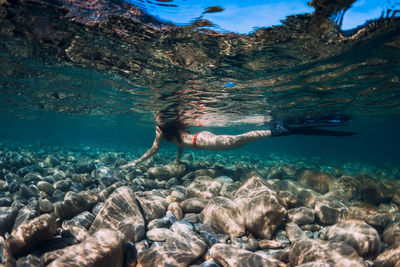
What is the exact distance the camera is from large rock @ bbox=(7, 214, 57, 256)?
2686 millimetres

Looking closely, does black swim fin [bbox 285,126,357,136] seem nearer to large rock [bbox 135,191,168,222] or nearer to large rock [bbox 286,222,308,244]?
large rock [bbox 286,222,308,244]

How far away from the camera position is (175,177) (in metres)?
8.05

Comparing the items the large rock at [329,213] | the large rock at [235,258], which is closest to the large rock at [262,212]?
the large rock at [235,258]

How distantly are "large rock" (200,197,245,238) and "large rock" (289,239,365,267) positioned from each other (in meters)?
1.08

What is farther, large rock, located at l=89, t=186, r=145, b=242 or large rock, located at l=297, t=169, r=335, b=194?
large rock, located at l=297, t=169, r=335, b=194

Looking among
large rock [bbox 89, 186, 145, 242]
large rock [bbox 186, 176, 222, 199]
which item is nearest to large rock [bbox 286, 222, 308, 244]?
large rock [bbox 186, 176, 222, 199]

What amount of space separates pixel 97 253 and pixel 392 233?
16.6ft

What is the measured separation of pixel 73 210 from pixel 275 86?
9.42m

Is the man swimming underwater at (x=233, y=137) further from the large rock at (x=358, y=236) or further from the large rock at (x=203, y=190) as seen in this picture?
the large rock at (x=358, y=236)

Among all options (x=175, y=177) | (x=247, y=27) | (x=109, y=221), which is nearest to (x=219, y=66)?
(x=247, y=27)

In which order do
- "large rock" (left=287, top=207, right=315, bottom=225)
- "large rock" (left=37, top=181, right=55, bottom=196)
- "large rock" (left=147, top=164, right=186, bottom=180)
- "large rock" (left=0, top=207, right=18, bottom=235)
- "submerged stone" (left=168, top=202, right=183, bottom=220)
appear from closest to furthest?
"large rock" (left=0, top=207, right=18, bottom=235)
"large rock" (left=287, top=207, right=315, bottom=225)
"submerged stone" (left=168, top=202, right=183, bottom=220)
"large rock" (left=37, top=181, right=55, bottom=196)
"large rock" (left=147, top=164, right=186, bottom=180)

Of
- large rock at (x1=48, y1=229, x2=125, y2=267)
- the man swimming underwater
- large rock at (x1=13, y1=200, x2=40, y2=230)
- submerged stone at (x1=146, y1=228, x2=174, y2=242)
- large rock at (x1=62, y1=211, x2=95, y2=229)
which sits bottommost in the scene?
submerged stone at (x1=146, y1=228, x2=174, y2=242)

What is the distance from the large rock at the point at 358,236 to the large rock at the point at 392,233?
51 cm

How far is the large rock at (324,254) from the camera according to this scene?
8.57ft
